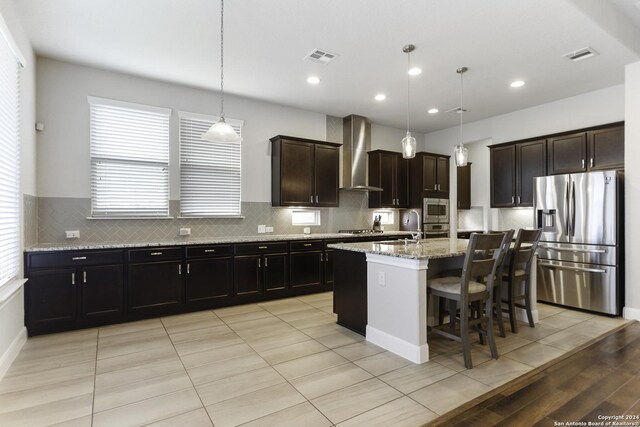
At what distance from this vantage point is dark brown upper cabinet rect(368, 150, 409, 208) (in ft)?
21.4

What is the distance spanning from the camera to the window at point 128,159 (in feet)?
14.0

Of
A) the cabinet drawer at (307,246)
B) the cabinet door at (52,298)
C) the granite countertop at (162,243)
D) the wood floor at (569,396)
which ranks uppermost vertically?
the granite countertop at (162,243)

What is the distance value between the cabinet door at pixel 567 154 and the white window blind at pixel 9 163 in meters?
6.52

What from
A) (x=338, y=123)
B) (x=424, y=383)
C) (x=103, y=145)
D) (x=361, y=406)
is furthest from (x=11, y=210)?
(x=338, y=123)

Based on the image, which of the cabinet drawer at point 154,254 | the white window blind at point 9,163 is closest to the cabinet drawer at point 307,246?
the cabinet drawer at point 154,254

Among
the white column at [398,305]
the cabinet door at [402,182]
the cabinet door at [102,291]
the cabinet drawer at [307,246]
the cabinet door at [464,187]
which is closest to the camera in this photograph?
the white column at [398,305]

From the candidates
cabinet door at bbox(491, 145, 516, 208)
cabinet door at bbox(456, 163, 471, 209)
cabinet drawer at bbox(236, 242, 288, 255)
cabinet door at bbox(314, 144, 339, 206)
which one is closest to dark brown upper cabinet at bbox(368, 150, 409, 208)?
cabinet door at bbox(314, 144, 339, 206)

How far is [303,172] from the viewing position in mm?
5559

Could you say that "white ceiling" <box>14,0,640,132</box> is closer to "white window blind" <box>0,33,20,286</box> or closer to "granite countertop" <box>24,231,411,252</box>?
"white window blind" <box>0,33,20,286</box>

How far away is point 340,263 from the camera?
3705mm

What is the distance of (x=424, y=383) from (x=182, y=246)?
317cm

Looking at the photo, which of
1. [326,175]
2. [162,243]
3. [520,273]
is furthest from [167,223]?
[520,273]

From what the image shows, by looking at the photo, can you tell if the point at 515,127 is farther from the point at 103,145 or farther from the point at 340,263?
the point at 103,145

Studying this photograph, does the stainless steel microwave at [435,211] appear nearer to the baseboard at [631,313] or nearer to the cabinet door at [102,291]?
the baseboard at [631,313]
